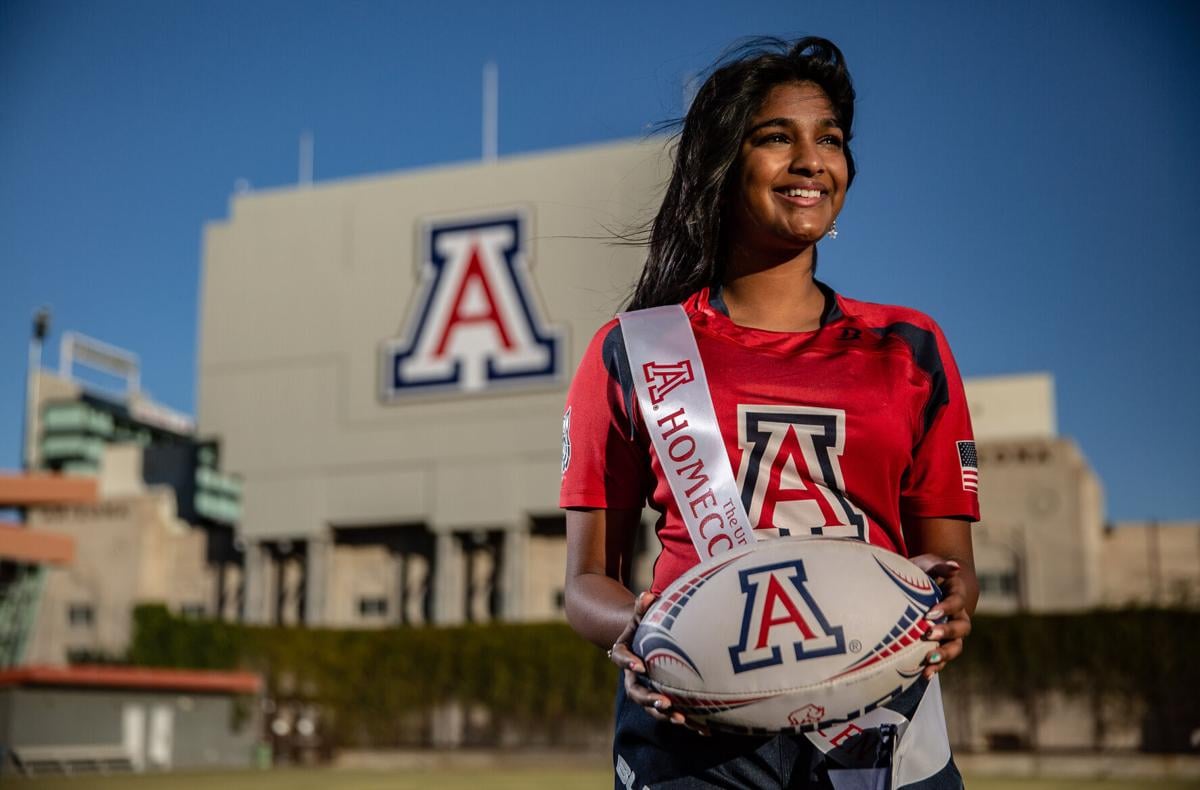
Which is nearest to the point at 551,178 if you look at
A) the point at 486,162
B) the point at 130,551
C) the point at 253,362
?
the point at 486,162

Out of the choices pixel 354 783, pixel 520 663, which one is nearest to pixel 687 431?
pixel 354 783

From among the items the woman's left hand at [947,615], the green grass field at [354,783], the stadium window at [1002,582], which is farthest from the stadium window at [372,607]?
the woman's left hand at [947,615]

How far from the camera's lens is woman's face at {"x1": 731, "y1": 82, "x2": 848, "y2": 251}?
277 centimetres

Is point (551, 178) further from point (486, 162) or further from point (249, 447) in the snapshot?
point (249, 447)

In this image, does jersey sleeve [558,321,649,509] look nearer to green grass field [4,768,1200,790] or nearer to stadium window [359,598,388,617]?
green grass field [4,768,1200,790]

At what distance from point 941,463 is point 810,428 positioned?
1.11 ft

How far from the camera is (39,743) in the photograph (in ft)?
106

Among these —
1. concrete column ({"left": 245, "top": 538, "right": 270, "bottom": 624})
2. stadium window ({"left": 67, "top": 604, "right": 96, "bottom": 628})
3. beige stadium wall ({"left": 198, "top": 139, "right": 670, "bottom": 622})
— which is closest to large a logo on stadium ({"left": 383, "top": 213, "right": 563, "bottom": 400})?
beige stadium wall ({"left": 198, "top": 139, "right": 670, "bottom": 622})

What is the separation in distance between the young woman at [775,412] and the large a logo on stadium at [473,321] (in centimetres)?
4558

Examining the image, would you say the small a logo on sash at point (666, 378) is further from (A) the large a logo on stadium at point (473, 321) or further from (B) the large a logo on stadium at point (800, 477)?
(A) the large a logo on stadium at point (473, 321)

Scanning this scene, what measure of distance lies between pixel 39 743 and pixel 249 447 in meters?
21.1

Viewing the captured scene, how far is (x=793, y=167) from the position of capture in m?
2.77

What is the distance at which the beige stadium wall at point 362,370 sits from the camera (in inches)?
1938

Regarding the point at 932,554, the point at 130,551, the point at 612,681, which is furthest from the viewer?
the point at 130,551
